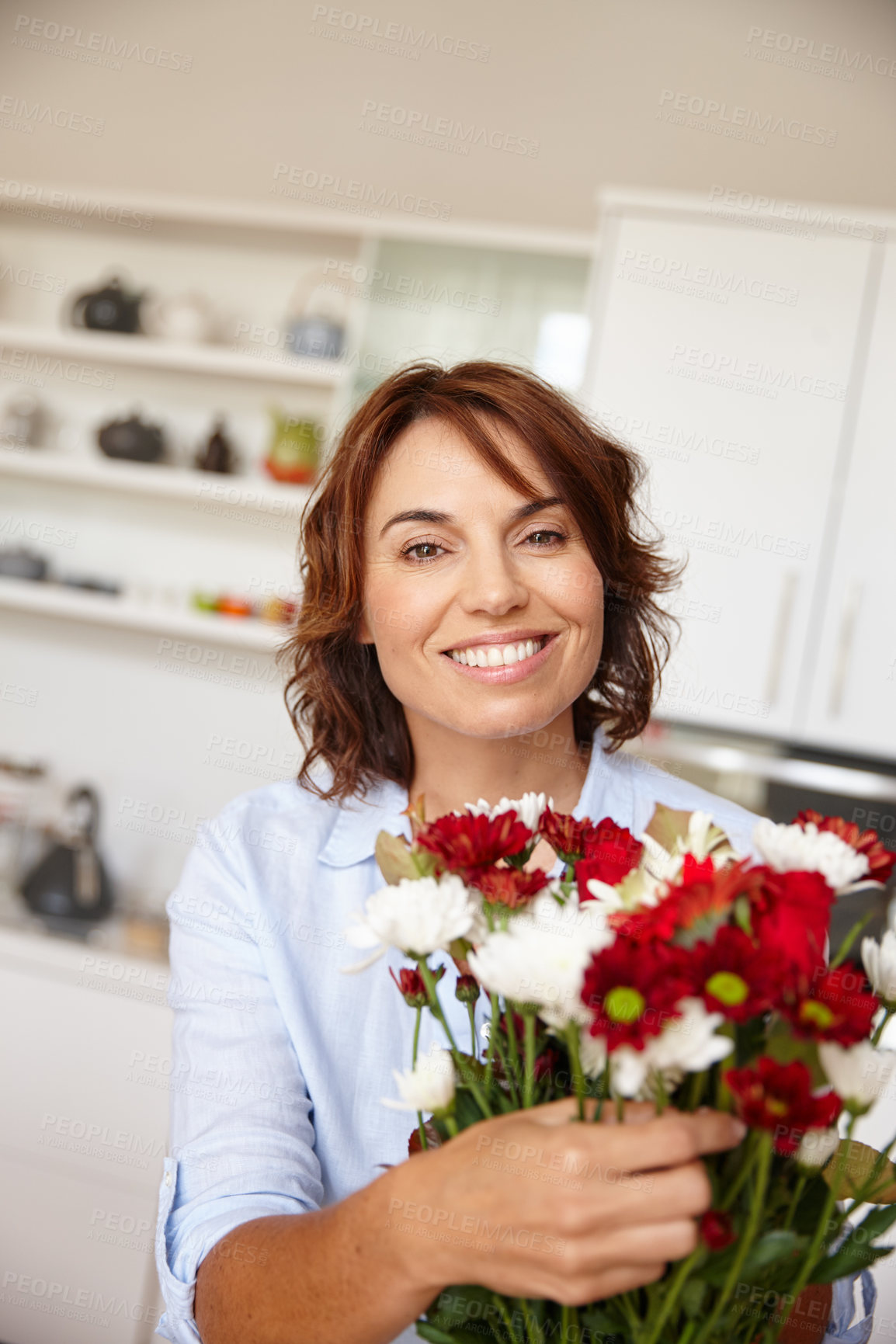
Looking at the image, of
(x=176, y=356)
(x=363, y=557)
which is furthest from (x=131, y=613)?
(x=363, y=557)

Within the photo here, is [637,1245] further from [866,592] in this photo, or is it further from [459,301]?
[459,301]

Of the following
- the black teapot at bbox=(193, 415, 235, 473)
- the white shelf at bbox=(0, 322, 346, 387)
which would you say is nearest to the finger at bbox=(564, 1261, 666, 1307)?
the white shelf at bbox=(0, 322, 346, 387)

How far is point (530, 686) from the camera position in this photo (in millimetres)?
1160

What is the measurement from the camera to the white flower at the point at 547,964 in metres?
0.53

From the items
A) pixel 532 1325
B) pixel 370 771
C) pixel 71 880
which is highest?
pixel 370 771

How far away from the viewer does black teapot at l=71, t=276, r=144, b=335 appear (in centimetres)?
305

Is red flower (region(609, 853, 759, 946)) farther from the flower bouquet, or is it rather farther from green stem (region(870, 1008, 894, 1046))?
green stem (region(870, 1008, 894, 1046))

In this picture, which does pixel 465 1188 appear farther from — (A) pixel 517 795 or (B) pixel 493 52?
(B) pixel 493 52

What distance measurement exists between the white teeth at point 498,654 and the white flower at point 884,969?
1.94 ft

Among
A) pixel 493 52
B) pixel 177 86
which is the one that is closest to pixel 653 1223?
pixel 493 52

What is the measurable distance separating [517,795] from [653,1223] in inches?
31.3

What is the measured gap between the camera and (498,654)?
3.81ft

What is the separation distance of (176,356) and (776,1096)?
9.21ft

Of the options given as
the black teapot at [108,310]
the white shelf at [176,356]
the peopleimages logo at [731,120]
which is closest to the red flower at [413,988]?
the white shelf at [176,356]
